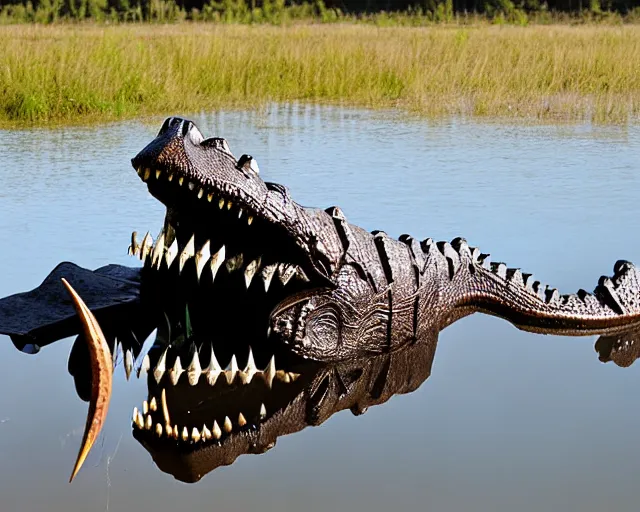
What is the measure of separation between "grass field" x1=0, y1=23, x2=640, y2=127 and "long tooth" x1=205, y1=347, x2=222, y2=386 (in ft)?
19.1

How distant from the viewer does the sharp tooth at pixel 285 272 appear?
3.54 meters

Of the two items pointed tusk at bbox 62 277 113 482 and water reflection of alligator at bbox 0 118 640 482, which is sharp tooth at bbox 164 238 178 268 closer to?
water reflection of alligator at bbox 0 118 640 482

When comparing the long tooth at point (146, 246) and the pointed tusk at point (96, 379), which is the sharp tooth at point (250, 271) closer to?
the long tooth at point (146, 246)

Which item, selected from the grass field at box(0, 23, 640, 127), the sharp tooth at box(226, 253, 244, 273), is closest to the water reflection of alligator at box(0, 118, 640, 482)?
the sharp tooth at box(226, 253, 244, 273)

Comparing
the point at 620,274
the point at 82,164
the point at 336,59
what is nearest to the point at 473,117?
the point at 336,59

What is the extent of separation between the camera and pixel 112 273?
4527 millimetres

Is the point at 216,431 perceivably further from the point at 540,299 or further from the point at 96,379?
the point at 540,299

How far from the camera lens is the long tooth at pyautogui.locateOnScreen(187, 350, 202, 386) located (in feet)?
11.6

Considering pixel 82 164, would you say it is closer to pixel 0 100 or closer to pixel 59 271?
pixel 0 100

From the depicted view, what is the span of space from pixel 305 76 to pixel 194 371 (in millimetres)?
8070

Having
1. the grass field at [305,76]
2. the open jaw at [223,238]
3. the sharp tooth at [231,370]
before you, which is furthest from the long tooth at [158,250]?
the grass field at [305,76]

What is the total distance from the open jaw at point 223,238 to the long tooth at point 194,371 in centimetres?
22

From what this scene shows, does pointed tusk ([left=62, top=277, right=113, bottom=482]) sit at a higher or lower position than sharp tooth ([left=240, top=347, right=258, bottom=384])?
higher

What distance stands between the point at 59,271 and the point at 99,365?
1397 millimetres
